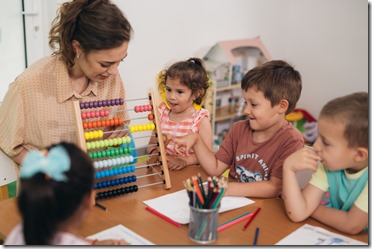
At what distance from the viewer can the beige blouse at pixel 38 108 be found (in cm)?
192

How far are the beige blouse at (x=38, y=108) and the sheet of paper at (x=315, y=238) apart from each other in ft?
3.58

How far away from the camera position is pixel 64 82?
198 cm

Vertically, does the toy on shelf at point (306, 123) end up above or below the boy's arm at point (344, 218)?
below

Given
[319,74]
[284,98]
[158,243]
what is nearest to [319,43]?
[319,74]

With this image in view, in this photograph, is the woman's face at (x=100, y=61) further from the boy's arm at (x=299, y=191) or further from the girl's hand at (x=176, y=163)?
the boy's arm at (x=299, y=191)

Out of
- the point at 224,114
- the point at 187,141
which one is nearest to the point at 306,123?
the point at 224,114

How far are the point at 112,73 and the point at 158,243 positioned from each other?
0.86 metres

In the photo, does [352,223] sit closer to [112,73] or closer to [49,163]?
[49,163]

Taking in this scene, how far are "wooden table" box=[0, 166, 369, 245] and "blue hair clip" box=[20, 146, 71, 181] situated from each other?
0.45 meters

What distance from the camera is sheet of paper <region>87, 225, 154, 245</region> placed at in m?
1.40

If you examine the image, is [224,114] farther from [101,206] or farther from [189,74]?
[101,206]

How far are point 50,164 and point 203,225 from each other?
55 centimetres

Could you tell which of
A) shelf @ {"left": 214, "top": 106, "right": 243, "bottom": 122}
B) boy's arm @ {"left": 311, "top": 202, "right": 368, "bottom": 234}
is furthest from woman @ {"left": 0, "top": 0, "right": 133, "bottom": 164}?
shelf @ {"left": 214, "top": 106, "right": 243, "bottom": 122}

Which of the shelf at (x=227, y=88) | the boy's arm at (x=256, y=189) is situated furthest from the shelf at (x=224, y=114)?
the boy's arm at (x=256, y=189)
